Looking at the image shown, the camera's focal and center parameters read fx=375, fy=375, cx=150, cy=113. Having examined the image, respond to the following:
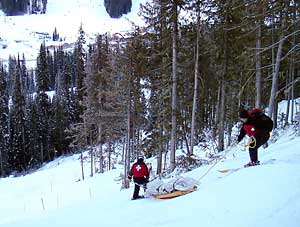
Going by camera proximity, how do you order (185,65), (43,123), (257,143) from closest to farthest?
1. (257,143)
2. (185,65)
3. (43,123)

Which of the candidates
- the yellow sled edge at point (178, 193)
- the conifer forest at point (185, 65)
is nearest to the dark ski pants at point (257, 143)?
the conifer forest at point (185, 65)

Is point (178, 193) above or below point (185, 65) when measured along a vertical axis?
below

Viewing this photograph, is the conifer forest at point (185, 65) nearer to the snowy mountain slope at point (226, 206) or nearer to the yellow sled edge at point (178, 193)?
the snowy mountain slope at point (226, 206)

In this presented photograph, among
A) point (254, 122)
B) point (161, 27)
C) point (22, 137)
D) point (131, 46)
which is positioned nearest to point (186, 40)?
point (161, 27)

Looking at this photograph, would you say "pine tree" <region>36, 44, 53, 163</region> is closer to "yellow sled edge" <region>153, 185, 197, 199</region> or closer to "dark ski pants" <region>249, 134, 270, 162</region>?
"yellow sled edge" <region>153, 185, 197, 199</region>

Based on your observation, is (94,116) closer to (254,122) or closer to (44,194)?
(44,194)

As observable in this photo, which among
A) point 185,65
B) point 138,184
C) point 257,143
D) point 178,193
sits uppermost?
point 185,65

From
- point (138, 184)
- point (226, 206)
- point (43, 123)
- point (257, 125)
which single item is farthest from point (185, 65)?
point (43, 123)

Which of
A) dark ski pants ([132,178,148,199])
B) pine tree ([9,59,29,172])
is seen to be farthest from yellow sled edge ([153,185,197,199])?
pine tree ([9,59,29,172])

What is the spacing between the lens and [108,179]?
92.3 feet

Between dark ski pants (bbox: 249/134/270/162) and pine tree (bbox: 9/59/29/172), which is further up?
dark ski pants (bbox: 249/134/270/162)

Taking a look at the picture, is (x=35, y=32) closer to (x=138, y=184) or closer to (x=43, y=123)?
(x=43, y=123)

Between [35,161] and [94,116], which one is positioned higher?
[94,116]

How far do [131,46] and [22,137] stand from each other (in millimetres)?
44823
